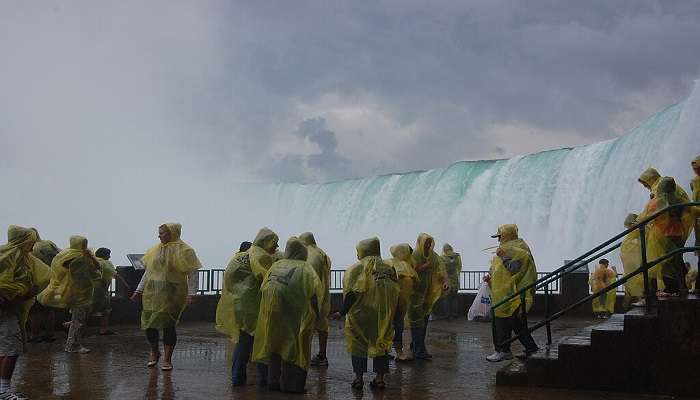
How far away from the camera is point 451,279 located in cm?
1675

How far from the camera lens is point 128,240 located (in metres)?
75.2

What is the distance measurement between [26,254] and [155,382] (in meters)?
2.14

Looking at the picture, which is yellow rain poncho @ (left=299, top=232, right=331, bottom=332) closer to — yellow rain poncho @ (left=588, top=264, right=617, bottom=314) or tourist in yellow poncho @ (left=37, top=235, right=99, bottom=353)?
tourist in yellow poncho @ (left=37, top=235, right=99, bottom=353)

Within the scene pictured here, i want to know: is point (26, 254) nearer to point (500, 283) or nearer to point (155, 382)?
point (155, 382)

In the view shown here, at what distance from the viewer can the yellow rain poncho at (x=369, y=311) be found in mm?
7555

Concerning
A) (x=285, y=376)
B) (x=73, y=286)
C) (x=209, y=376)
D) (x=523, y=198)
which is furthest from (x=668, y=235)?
(x=523, y=198)

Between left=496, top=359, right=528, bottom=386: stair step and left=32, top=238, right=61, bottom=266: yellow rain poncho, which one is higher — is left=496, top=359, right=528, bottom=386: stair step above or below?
below

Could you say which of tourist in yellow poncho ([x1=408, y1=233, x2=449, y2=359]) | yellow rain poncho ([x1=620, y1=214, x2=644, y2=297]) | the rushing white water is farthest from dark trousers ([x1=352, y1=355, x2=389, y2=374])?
the rushing white water

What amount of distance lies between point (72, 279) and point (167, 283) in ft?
9.60

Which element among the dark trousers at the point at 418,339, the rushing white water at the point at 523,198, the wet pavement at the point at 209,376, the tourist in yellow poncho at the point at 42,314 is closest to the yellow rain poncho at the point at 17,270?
the wet pavement at the point at 209,376

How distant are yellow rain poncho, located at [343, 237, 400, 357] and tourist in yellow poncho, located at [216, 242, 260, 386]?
3.41ft

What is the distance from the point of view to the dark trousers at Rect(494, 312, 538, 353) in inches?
348

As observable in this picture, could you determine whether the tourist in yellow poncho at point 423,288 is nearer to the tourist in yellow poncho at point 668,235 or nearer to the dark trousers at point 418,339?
the dark trousers at point 418,339

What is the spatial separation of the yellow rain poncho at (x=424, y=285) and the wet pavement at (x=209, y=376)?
0.65 m
